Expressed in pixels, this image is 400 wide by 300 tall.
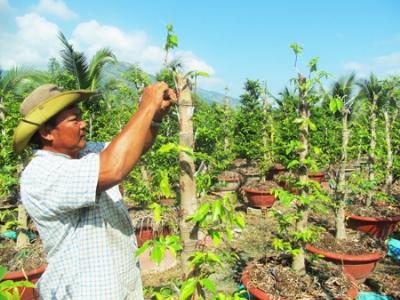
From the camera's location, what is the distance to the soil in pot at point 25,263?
136 inches

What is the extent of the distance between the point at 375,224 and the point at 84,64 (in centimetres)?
772

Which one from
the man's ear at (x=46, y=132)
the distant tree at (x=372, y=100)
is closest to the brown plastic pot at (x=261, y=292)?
the man's ear at (x=46, y=132)

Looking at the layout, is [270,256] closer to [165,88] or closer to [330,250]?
[330,250]

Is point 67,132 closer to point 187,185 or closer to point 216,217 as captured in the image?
point 187,185

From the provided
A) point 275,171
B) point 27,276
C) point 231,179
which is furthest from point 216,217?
point 275,171

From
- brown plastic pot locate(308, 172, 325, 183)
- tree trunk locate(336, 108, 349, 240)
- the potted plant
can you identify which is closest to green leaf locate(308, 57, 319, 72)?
the potted plant

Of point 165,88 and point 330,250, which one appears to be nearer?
point 165,88

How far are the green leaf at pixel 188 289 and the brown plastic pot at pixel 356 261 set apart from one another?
2772 millimetres

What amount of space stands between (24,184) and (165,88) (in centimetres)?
76

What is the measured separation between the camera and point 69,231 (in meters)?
1.70

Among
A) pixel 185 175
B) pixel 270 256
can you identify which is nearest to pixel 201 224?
pixel 185 175

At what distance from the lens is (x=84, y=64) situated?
9.43 metres

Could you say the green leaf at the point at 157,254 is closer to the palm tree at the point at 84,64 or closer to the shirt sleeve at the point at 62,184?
the shirt sleeve at the point at 62,184

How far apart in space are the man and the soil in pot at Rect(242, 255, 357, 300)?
1.71 meters
